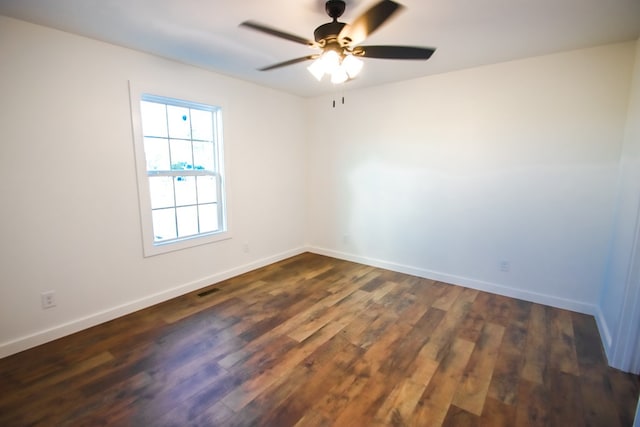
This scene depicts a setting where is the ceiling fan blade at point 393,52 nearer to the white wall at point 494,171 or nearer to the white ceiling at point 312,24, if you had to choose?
the white ceiling at point 312,24

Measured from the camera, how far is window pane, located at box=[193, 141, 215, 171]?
3355 millimetres

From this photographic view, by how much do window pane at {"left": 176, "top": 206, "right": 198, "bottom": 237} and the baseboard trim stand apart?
6.93 ft

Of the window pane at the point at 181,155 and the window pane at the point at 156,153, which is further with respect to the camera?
the window pane at the point at 181,155

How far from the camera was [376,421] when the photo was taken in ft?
5.34

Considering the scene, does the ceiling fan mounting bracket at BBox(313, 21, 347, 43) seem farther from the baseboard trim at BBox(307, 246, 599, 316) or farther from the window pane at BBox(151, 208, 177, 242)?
the baseboard trim at BBox(307, 246, 599, 316)

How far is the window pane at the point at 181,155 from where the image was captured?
10.3 ft

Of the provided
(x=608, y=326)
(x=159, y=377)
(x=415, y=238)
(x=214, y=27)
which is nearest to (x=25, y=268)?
(x=159, y=377)

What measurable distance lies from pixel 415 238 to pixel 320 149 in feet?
6.44

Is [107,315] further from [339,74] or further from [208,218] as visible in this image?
[339,74]

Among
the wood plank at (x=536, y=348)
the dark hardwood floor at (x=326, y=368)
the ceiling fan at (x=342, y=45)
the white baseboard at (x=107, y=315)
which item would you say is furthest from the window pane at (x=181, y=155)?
the wood plank at (x=536, y=348)

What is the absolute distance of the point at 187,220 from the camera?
11.0 ft

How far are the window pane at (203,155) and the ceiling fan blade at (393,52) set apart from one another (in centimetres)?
220

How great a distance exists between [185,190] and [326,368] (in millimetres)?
2395

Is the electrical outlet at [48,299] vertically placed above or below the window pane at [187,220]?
below
